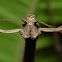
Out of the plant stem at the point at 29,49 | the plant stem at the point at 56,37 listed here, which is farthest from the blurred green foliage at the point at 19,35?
the plant stem at the point at 29,49

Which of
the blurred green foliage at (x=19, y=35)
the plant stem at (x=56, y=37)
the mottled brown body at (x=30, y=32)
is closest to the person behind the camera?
the mottled brown body at (x=30, y=32)

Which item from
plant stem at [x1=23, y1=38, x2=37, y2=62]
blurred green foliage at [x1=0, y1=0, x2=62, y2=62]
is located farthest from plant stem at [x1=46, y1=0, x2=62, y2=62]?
plant stem at [x1=23, y1=38, x2=37, y2=62]

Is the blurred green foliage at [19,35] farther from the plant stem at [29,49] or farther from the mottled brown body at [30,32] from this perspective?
the mottled brown body at [30,32]

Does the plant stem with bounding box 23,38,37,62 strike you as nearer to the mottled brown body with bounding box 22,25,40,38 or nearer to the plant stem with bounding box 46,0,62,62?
the mottled brown body with bounding box 22,25,40,38

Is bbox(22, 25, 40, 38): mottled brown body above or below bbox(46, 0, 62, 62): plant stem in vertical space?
below

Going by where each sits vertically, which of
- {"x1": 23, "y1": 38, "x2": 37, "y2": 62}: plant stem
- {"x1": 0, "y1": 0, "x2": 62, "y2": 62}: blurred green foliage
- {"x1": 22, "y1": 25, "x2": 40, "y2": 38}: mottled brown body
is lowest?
{"x1": 23, "y1": 38, "x2": 37, "y2": 62}: plant stem

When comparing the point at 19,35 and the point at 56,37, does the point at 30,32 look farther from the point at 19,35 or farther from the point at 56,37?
the point at 56,37

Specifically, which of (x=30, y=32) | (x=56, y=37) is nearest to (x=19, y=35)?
(x=56, y=37)

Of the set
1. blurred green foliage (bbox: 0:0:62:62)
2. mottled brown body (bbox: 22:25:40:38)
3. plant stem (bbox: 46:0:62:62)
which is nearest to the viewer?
mottled brown body (bbox: 22:25:40:38)

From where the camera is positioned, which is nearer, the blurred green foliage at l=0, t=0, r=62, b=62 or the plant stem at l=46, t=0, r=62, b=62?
the blurred green foliage at l=0, t=0, r=62, b=62
